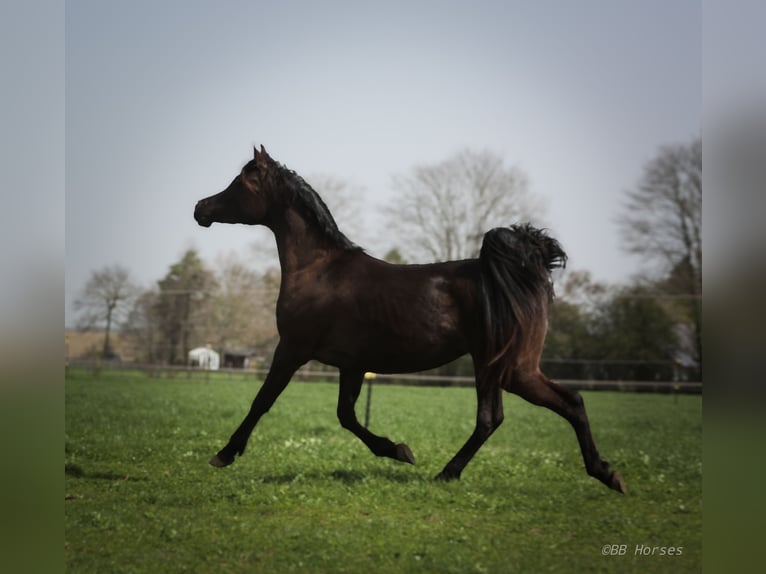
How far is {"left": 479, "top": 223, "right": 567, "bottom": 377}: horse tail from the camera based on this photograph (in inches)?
188

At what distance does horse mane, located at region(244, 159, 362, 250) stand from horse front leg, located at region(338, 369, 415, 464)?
0.98 m

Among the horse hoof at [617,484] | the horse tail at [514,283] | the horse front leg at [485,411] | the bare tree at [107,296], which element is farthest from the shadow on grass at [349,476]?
the bare tree at [107,296]

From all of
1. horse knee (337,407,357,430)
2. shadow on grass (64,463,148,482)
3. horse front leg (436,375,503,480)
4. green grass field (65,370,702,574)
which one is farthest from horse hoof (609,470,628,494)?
shadow on grass (64,463,148,482)

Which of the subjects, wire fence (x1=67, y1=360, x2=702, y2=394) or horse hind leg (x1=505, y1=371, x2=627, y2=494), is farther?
wire fence (x1=67, y1=360, x2=702, y2=394)

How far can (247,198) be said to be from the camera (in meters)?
5.15

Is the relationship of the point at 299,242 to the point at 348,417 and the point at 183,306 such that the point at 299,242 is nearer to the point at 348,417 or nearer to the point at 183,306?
the point at 348,417

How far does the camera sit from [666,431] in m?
10.6

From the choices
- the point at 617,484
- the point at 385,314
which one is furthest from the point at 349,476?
the point at 617,484

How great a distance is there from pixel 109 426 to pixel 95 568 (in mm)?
4021

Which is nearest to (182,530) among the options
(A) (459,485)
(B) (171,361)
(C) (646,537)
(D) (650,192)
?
(A) (459,485)

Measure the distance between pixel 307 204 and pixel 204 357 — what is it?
12677 mm

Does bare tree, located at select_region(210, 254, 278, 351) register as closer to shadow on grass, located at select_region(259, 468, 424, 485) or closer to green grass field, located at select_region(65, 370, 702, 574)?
green grass field, located at select_region(65, 370, 702, 574)
